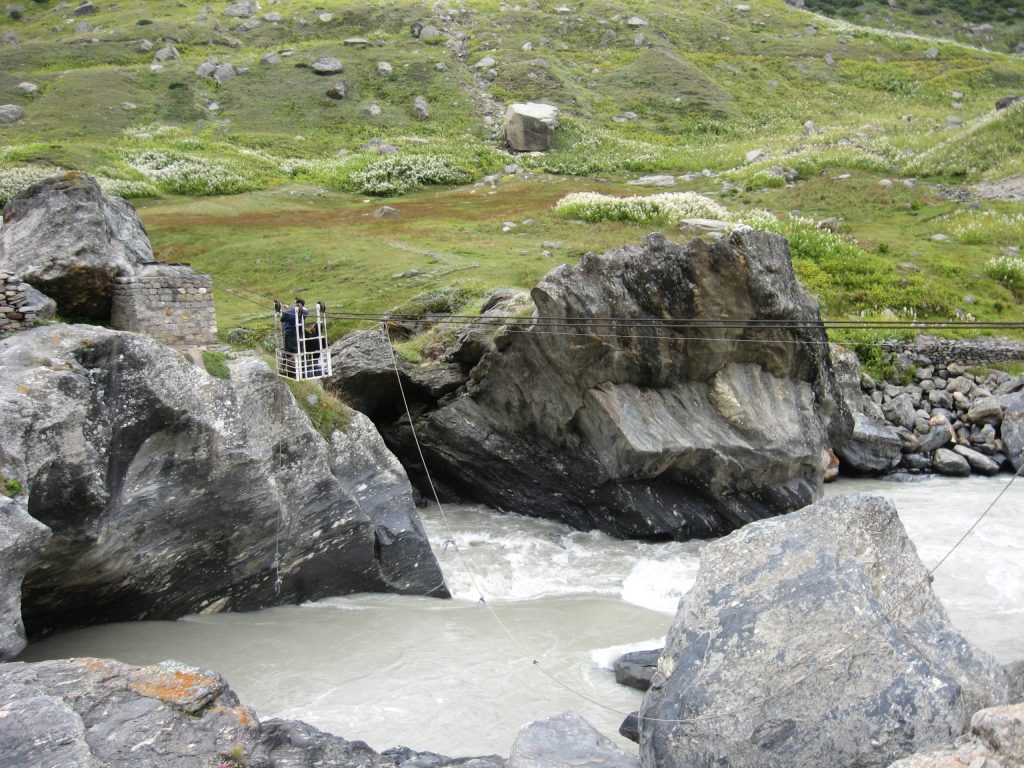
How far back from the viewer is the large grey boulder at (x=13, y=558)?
10766mm

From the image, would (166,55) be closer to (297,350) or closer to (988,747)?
(297,350)

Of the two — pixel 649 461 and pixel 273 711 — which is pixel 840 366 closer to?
pixel 649 461

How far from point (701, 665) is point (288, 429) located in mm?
9081

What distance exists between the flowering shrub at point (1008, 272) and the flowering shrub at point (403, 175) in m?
32.2

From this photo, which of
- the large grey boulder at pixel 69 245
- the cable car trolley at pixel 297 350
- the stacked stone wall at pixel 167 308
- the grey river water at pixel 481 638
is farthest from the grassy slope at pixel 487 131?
the grey river water at pixel 481 638

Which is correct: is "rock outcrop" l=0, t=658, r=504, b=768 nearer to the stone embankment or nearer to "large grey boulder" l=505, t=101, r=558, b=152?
the stone embankment

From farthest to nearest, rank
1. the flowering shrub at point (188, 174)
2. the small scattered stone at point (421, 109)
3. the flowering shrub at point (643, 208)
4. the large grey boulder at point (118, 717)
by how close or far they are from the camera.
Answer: the small scattered stone at point (421, 109)
the flowering shrub at point (188, 174)
the flowering shrub at point (643, 208)
the large grey boulder at point (118, 717)

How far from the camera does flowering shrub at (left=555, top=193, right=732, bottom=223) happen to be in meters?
42.2

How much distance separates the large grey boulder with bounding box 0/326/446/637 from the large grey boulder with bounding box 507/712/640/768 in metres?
7.06

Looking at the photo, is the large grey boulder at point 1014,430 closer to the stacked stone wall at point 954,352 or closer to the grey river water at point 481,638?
the stacked stone wall at point 954,352

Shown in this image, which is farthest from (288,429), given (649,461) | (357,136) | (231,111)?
(231,111)

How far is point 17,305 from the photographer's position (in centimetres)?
1474

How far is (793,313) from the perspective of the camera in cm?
2247

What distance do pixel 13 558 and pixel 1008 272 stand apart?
39483 mm
